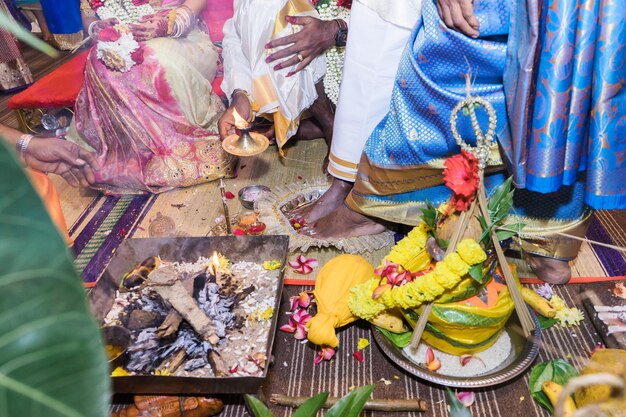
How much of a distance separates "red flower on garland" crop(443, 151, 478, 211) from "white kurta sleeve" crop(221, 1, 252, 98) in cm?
148

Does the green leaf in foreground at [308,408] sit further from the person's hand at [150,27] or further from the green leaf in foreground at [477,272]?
the person's hand at [150,27]

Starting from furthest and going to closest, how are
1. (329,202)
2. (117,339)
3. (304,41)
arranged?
1. (304,41)
2. (329,202)
3. (117,339)

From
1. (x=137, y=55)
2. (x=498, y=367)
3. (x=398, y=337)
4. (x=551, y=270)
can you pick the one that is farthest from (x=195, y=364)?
(x=137, y=55)

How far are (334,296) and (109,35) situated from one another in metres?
1.78

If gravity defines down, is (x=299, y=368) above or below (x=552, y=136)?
below

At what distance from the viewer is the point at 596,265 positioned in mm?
1935

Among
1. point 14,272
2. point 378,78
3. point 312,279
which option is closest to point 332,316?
point 312,279

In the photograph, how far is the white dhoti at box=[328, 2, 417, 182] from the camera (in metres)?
1.88

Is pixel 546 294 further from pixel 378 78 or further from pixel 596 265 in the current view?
pixel 378 78

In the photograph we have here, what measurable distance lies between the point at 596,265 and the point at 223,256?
4.41ft

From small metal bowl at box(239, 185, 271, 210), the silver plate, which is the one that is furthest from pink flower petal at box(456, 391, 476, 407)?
small metal bowl at box(239, 185, 271, 210)

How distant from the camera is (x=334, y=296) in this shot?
163 cm

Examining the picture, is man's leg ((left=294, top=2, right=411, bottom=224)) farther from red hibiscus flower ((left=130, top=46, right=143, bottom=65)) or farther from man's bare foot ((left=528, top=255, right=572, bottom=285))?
red hibiscus flower ((left=130, top=46, right=143, bottom=65))

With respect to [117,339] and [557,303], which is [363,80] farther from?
[117,339]
